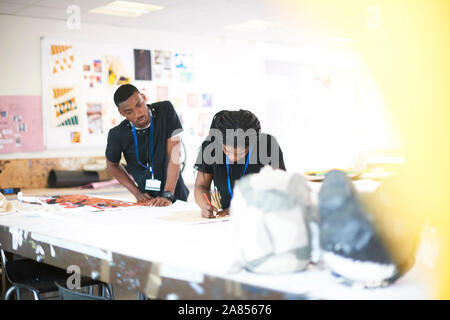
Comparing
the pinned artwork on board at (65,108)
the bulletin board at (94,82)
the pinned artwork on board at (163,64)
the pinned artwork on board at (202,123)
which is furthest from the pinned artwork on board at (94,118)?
the pinned artwork on board at (202,123)

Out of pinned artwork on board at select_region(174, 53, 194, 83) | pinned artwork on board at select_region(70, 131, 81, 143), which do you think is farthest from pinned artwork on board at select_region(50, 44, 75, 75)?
pinned artwork on board at select_region(174, 53, 194, 83)

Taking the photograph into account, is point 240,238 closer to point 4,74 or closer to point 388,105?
point 388,105

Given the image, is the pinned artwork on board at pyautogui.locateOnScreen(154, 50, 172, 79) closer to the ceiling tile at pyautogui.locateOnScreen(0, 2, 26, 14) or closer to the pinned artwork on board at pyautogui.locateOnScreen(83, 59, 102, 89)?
the pinned artwork on board at pyautogui.locateOnScreen(83, 59, 102, 89)

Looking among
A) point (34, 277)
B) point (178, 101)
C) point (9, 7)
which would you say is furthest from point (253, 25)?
point (34, 277)

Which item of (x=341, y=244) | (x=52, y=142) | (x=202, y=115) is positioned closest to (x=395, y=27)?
(x=341, y=244)

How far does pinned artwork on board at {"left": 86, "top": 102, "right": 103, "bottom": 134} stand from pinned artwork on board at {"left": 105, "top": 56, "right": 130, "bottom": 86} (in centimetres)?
33

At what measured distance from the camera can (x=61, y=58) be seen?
5.60m

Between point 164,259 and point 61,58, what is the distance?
4612mm

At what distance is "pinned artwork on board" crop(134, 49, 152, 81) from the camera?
6148mm

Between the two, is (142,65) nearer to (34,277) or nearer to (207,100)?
(207,100)

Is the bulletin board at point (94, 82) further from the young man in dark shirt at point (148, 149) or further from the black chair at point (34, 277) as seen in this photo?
the black chair at point (34, 277)

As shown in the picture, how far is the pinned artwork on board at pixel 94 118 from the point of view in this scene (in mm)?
5805

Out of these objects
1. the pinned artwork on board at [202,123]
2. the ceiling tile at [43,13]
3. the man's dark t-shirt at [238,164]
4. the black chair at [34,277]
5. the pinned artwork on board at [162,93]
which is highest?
the ceiling tile at [43,13]

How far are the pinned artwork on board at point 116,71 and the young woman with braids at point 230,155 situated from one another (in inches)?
141
